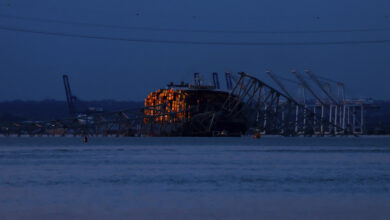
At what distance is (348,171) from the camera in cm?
4822

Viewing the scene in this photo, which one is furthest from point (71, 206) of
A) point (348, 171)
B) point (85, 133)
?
point (85, 133)

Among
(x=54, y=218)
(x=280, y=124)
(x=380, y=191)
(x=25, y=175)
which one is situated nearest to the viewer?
(x=54, y=218)

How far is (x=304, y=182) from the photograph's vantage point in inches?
1519

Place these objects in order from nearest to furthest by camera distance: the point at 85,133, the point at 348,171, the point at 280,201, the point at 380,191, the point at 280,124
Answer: the point at 280,201 < the point at 380,191 < the point at 348,171 < the point at 280,124 < the point at 85,133

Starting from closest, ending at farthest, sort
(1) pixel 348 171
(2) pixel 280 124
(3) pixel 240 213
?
(3) pixel 240 213 → (1) pixel 348 171 → (2) pixel 280 124

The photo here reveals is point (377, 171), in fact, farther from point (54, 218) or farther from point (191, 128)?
point (191, 128)

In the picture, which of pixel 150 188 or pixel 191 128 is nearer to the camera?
pixel 150 188

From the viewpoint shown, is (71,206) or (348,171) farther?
(348,171)

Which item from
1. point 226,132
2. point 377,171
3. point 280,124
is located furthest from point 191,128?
point 377,171

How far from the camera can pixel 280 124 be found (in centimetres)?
17425

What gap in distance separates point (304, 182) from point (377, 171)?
40.1 ft

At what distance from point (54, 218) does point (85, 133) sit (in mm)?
169854

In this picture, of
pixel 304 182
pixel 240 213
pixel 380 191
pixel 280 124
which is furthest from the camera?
pixel 280 124

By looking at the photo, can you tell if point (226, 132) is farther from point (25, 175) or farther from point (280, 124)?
point (25, 175)
